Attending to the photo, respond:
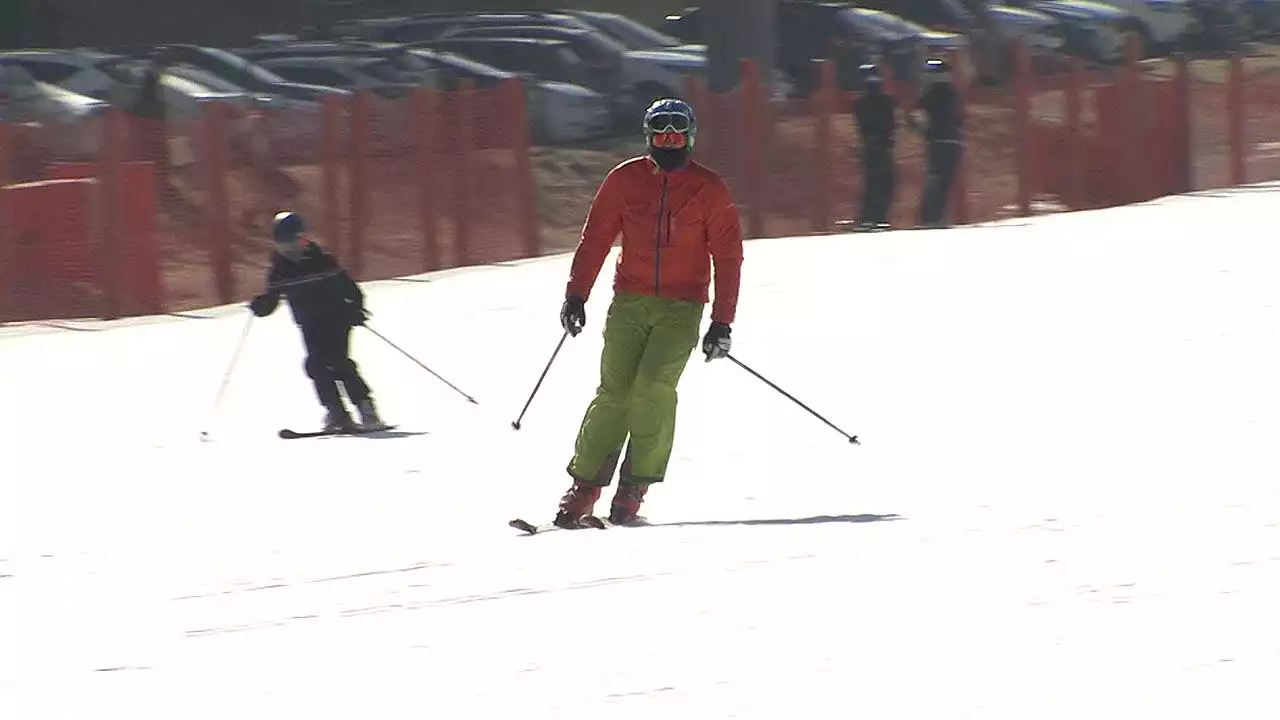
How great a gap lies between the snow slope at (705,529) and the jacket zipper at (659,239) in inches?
34.7

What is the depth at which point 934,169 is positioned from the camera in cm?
2325

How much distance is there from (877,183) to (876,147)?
1.08 ft

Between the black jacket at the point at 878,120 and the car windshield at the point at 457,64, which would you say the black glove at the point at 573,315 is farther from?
the car windshield at the point at 457,64

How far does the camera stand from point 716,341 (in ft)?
30.4

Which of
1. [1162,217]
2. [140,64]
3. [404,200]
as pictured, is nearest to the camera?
[404,200]

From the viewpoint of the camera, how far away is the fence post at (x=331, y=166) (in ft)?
66.6

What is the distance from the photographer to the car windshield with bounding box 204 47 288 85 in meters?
32.7

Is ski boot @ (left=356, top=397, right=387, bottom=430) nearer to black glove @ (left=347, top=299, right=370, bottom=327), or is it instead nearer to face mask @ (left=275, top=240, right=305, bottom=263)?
black glove @ (left=347, top=299, right=370, bottom=327)

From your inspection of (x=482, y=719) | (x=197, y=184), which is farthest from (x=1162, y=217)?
(x=482, y=719)

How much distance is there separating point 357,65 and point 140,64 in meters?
2.96

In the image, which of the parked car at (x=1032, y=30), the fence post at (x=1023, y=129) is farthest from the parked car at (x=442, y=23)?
the fence post at (x=1023, y=129)

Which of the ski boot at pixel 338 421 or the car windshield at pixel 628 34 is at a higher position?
the car windshield at pixel 628 34

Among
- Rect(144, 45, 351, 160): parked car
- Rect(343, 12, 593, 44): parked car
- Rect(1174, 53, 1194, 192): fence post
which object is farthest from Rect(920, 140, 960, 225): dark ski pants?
Rect(343, 12, 593, 44): parked car

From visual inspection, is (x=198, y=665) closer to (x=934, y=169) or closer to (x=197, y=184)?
(x=197, y=184)
